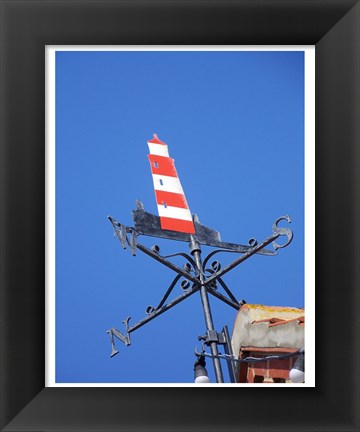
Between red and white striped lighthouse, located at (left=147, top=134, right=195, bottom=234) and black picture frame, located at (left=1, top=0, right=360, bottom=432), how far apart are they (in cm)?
31

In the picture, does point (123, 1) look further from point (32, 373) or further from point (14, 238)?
point (32, 373)

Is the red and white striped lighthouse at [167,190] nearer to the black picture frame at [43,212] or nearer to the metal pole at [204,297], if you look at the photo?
the metal pole at [204,297]

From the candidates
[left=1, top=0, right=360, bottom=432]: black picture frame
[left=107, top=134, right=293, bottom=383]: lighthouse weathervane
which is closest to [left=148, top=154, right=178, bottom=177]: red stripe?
[left=107, top=134, right=293, bottom=383]: lighthouse weathervane

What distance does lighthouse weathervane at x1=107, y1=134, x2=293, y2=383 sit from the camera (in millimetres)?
2100

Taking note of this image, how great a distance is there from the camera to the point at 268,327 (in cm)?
217

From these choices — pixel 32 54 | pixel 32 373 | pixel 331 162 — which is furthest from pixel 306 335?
pixel 32 54

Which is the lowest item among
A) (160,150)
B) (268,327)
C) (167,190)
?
(268,327)

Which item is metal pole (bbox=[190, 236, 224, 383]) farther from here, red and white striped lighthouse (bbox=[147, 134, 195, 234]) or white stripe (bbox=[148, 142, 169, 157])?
white stripe (bbox=[148, 142, 169, 157])

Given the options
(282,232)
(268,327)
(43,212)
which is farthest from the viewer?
(268,327)

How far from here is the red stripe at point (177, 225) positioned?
2.14 meters

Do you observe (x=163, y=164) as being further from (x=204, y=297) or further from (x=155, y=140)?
(x=204, y=297)

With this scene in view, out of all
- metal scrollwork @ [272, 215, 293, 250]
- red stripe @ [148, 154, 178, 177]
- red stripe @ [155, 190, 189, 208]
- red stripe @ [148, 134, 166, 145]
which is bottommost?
metal scrollwork @ [272, 215, 293, 250]

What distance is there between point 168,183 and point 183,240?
0.50 ft

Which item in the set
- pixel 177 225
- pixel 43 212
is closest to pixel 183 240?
pixel 177 225
